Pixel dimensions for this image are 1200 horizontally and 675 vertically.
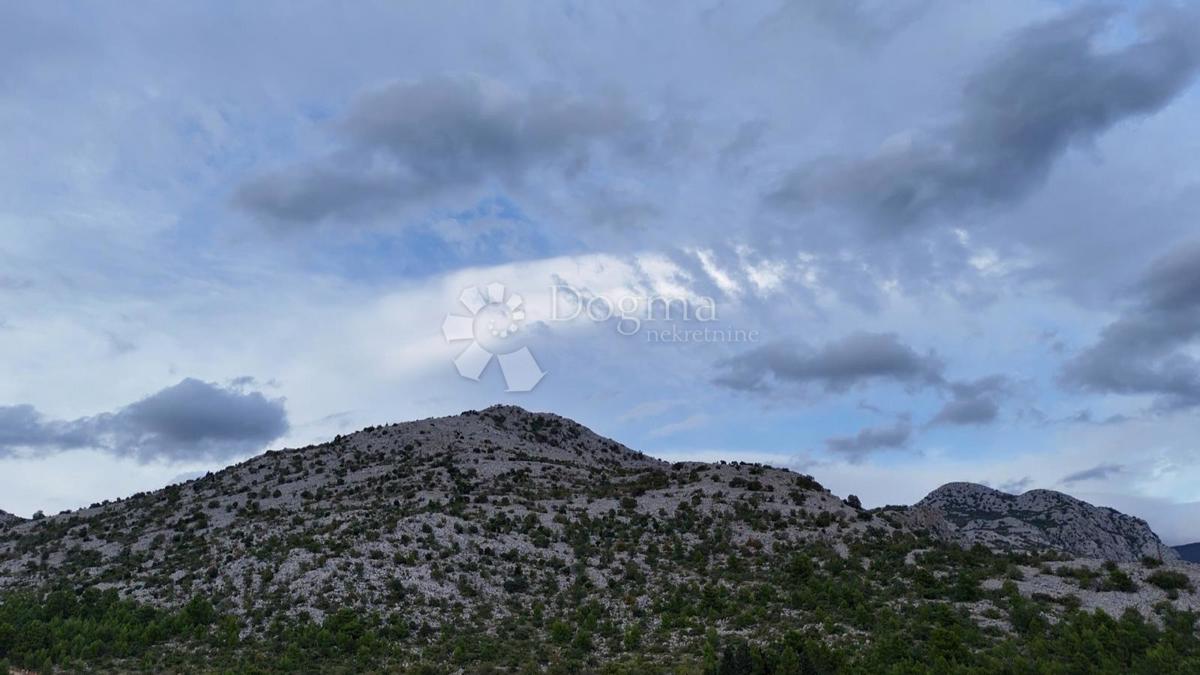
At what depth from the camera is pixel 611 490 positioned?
7719 centimetres

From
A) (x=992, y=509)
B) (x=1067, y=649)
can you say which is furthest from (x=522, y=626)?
(x=992, y=509)

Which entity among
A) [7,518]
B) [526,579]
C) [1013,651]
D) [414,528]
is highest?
[7,518]

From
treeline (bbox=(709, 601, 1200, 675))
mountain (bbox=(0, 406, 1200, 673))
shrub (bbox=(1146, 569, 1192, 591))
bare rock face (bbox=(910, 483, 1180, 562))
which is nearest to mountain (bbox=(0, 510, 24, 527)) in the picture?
mountain (bbox=(0, 406, 1200, 673))

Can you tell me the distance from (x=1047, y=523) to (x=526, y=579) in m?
70.6

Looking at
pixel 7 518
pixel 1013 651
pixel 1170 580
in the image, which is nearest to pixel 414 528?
pixel 1013 651

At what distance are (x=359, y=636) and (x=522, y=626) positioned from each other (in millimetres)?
9104

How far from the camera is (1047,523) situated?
9356 centimetres

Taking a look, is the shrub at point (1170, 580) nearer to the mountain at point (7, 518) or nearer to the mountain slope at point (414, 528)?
the mountain slope at point (414, 528)

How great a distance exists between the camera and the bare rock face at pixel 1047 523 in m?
88.3

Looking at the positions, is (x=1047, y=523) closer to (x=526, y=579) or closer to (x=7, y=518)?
(x=526, y=579)

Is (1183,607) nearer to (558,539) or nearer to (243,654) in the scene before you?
(558,539)

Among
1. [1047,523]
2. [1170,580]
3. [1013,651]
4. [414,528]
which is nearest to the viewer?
[1013,651]

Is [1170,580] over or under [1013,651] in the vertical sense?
over

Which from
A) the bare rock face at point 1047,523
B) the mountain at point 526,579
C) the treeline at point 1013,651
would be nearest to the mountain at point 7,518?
the mountain at point 526,579
